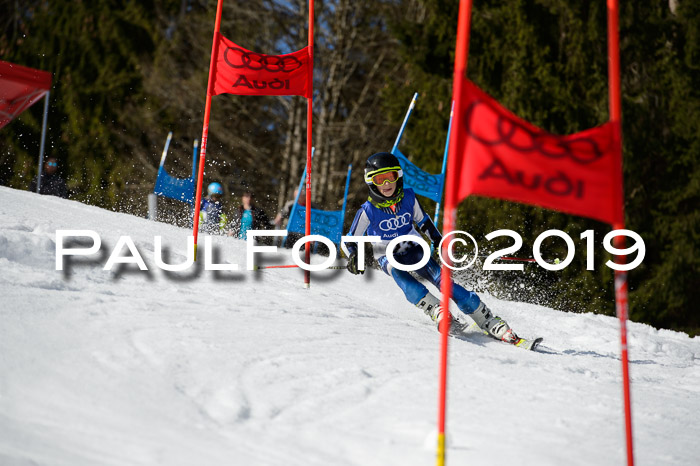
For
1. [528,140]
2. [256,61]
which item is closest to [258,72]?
[256,61]

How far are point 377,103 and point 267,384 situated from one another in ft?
54.5

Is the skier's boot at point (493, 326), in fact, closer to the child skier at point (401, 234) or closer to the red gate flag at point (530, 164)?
the child skier at point (401, 234)

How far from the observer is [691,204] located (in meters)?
11.5

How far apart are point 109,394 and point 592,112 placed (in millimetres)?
9696

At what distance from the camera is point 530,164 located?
3.02 metres

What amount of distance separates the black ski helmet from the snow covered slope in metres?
0.97

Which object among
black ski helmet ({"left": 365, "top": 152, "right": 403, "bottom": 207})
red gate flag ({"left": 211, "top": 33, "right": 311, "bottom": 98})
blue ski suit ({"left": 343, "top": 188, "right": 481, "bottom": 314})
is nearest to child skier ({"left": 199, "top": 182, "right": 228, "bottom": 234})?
red gate flag ({"left": 211, "top": 33, "right": 311, "bottom": 98})

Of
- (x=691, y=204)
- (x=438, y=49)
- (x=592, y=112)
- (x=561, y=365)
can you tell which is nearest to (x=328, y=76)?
(x=438, y=49)

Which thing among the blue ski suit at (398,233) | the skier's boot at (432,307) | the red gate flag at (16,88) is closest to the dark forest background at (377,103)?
the blue ski suit at (398,233)

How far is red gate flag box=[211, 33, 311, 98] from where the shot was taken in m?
6.88

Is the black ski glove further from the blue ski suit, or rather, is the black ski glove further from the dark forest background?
the dark forest background

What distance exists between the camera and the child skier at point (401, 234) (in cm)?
582

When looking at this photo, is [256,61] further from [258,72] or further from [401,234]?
[401,234]

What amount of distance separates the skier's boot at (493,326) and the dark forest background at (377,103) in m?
3.66
